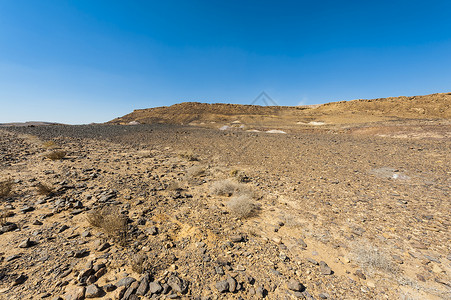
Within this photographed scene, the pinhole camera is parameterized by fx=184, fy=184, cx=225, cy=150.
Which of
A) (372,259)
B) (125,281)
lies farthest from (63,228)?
(372,259)

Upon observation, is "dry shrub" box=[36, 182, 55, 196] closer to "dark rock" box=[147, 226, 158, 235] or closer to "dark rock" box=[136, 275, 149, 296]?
"dark rock" box=[147, 226, 158, 235]

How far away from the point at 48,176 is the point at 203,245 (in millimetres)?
6132

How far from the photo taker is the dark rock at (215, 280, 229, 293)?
2.30 meters

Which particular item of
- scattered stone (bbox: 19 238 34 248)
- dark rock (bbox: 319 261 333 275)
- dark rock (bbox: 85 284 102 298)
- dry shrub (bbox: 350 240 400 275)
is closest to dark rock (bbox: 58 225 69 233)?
scattered stone (bbox: 19 238 34 248)

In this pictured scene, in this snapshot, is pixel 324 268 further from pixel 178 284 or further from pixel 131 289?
pixel 131 289

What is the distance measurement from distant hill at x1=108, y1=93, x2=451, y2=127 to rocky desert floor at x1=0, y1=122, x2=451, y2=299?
30.7m

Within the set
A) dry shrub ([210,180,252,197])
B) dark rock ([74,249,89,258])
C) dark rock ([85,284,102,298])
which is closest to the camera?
dark rock ([85,284,102,298])

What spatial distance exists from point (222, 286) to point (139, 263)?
1182 mm

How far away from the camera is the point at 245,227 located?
12.1 feet

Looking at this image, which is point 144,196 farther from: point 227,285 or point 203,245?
point 227,285

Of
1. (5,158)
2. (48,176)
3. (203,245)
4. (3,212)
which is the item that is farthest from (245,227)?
(5,158)

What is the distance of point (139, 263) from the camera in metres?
2.55

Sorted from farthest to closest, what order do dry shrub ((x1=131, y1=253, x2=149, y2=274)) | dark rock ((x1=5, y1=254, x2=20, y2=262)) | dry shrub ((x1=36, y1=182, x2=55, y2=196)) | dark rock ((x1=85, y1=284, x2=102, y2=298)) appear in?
dry shrub ((x1=36, y1=182, x2=55, y2=196)), dark rock ((x1=5, y1=254, x2=20, y2=262)), dry shrub ((x1=131, y1=253, x2=149, y2=274)), dark rock ((x1=85, y1=284, x2=102, y2=298))

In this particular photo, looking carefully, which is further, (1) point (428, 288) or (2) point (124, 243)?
(2) point (124, 243)
